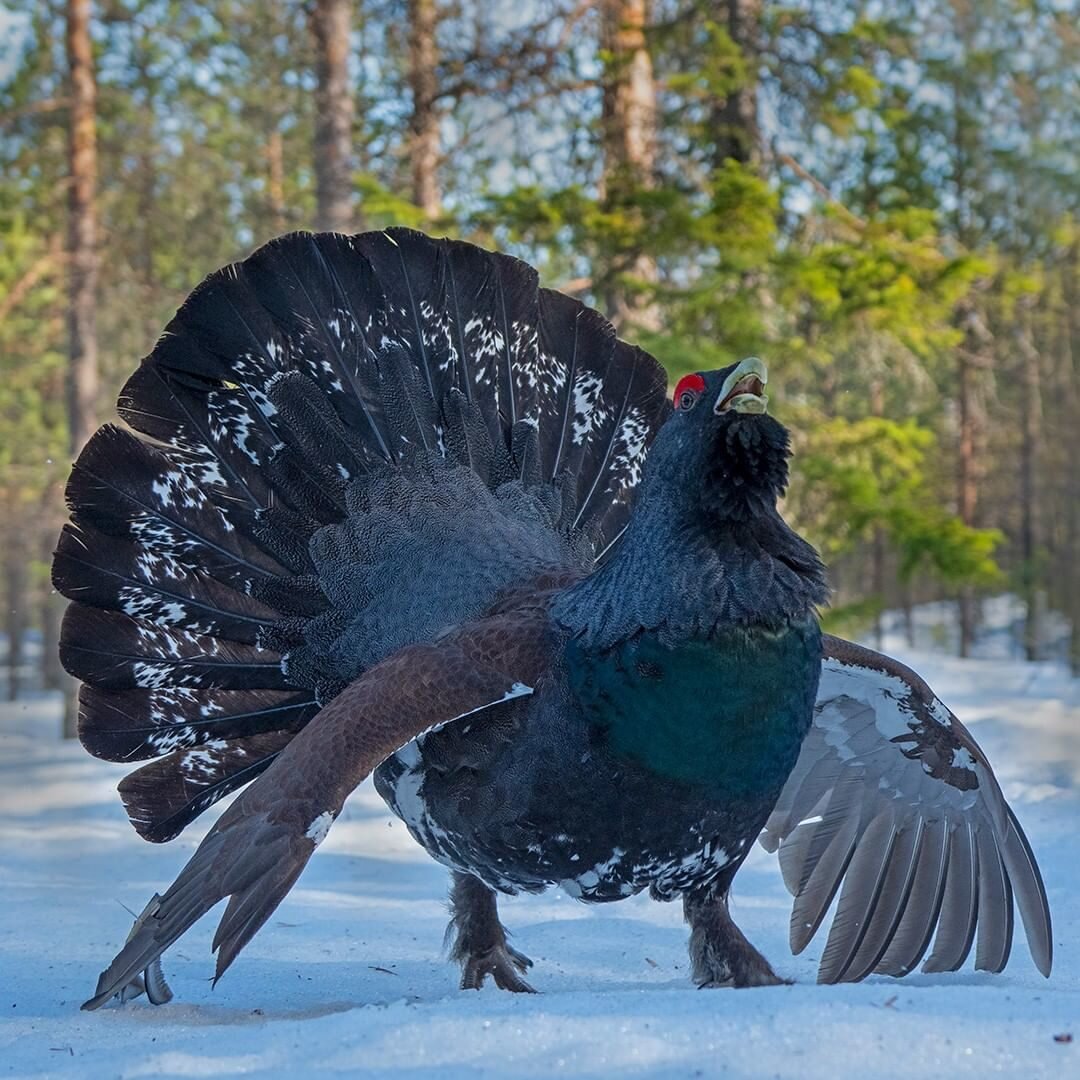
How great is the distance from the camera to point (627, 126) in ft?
36.3

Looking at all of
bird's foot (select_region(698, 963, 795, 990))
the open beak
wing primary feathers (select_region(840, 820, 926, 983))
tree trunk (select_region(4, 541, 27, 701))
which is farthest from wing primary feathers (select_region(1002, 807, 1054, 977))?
tree trunk (select_region(4, 541, 27, 701))

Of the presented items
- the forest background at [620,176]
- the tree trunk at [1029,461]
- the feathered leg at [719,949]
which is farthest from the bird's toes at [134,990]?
the tree trunk at [1029,461]

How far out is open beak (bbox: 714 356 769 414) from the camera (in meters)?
3.33

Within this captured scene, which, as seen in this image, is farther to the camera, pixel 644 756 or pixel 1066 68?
pixel 1066 68

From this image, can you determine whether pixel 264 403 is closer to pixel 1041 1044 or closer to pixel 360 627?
pixel 360 627

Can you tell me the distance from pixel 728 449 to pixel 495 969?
6.16 ft

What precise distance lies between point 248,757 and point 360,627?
2.15ft

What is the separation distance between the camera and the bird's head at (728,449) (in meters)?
3.36

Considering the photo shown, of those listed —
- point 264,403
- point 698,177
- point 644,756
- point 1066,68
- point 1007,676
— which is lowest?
point 1007,676

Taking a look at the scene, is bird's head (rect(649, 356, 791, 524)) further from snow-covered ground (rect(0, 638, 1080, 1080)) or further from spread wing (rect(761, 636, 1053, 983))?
snow-covered ground (rect(0, 638, 1080, 1080))

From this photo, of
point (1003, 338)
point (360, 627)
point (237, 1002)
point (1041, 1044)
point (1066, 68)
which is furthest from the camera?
point (1003, 338)

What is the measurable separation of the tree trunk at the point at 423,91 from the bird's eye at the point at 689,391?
8.28m

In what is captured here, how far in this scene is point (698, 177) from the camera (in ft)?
39.3

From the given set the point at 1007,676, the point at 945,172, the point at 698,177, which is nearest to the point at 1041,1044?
the point at 698,177
